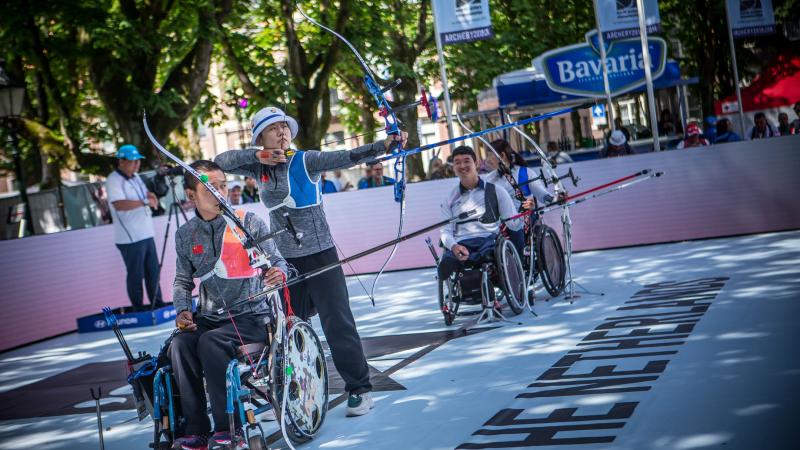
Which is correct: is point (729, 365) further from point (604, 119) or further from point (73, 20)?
point (604, 119)

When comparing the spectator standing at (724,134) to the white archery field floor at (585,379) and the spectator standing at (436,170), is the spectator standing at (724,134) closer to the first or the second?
the spectator standing at (436,170)

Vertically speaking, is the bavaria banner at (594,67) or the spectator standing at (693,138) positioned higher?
the bavaria banner at (594,67)

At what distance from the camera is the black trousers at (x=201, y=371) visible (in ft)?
15.5

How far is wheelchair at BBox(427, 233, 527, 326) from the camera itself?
26.7 feet

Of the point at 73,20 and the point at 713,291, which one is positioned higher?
the point at 73,20

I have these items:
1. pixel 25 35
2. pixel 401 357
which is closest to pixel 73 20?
pixel 25 35

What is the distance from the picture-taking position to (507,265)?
8.23m

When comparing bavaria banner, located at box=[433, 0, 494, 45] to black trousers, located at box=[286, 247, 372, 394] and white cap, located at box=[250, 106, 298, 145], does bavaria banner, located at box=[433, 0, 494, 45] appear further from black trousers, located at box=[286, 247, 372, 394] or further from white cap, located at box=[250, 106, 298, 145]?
black trousers, located at box=[286, 247, 372, 394]

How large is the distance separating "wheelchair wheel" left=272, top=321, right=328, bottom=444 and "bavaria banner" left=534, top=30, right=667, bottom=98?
15.0 meters

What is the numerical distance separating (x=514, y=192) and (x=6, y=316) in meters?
5.84

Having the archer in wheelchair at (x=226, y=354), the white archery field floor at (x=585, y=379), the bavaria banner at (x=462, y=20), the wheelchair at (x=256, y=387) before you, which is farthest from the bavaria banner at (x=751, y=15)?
the wheelchair at (x=256, y=387)

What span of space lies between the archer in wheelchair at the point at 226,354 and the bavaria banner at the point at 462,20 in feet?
27.0

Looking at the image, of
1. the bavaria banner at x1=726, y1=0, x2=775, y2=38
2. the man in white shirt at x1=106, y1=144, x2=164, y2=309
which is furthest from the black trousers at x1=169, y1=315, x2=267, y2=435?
the bavaria banner at x1=726, y1=0, x2=775, y2=38

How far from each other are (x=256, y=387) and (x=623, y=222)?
8.59m
